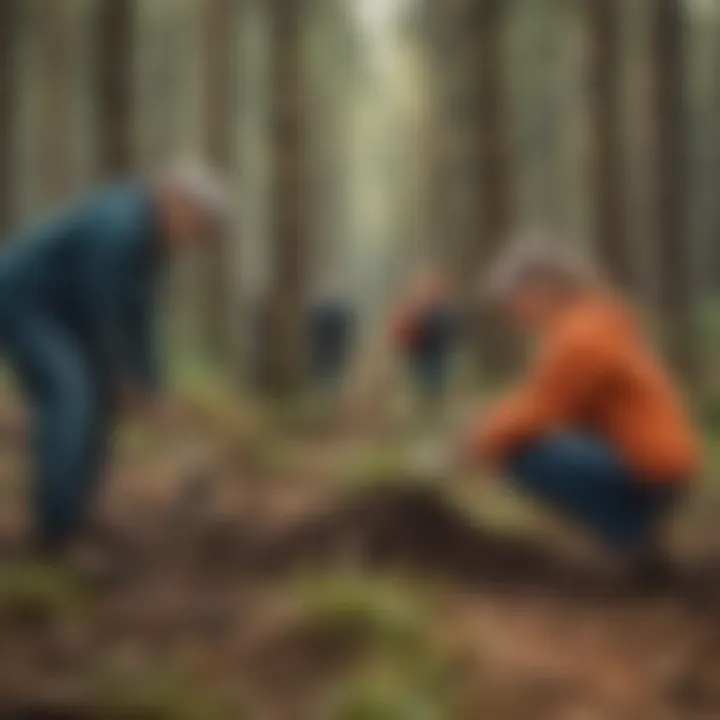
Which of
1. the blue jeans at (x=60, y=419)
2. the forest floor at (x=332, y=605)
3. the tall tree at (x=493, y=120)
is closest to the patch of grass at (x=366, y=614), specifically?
the forest floor at (x=332, y=605)

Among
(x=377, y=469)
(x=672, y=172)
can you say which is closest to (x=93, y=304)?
(x=377, y=469)

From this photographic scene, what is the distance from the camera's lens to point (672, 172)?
243cm

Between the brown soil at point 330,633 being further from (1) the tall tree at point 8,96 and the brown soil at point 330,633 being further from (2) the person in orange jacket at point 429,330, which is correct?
(1) the tall tree at point 8,96

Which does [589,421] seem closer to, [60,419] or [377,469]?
[377,469]

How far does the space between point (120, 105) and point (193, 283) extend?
295 millimetres

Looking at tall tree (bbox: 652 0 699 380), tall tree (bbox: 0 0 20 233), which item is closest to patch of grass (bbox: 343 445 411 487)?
tall tree (bbox: 652 0 699 380)

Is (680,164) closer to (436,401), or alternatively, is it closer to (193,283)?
(436,401)

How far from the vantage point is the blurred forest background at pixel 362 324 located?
167 cm

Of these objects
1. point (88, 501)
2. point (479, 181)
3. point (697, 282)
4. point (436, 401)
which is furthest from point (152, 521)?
point (697, 282)

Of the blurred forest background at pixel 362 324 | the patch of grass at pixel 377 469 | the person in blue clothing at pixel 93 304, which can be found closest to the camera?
the blurred forest background at pixel 362 324

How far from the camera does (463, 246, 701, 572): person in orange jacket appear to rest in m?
1.90

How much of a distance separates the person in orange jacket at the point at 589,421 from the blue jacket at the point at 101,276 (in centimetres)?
44

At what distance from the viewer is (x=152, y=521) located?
1834 millimetres

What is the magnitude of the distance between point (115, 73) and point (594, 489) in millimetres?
847
